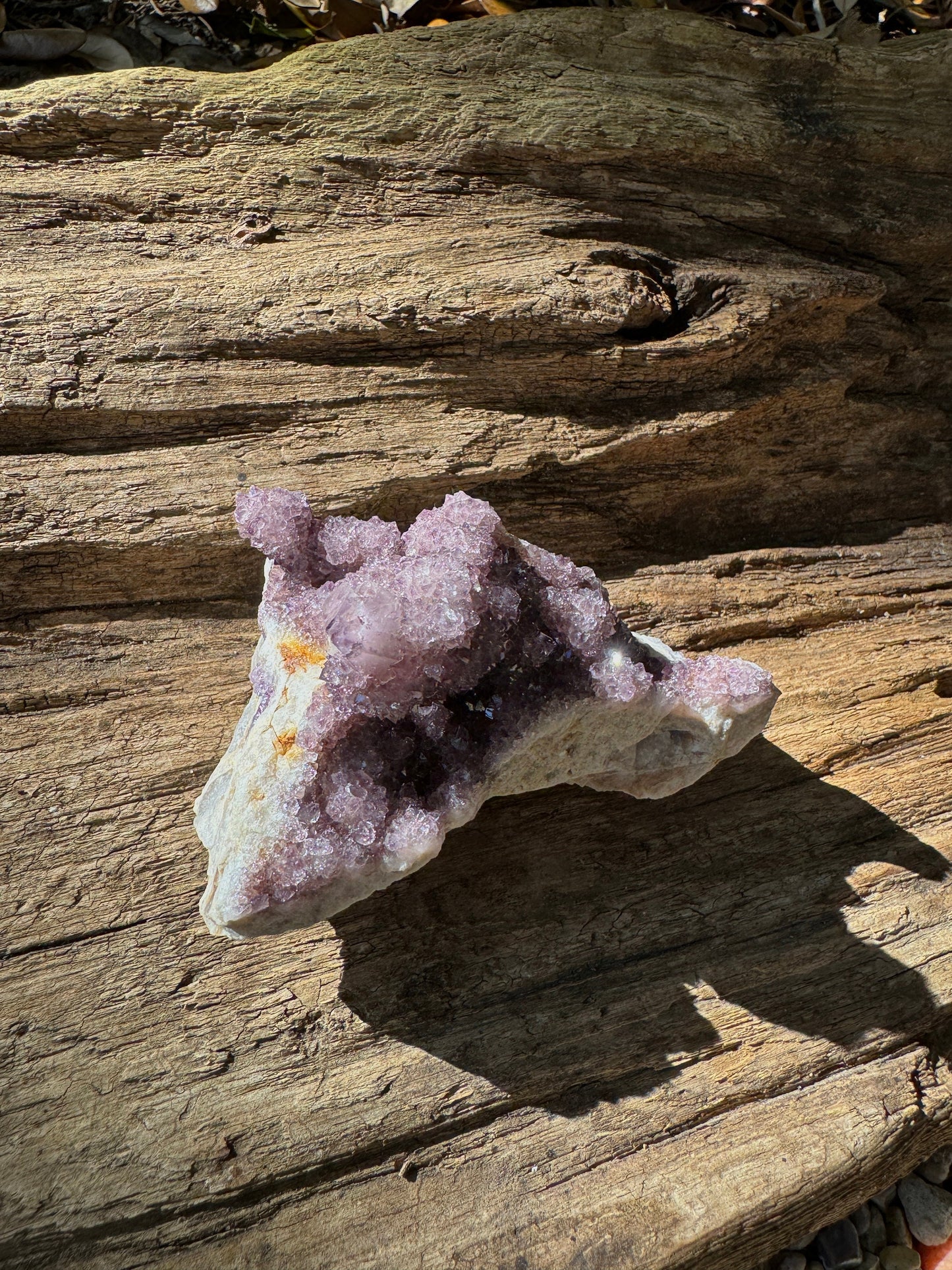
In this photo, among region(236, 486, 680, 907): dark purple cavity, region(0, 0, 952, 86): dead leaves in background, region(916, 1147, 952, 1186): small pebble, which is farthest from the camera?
region(0, 0, 952, 86): dead leaves in background

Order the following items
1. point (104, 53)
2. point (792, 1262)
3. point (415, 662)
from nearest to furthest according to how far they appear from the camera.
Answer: point (415, 662) → point (792, 1262) → point (104, 53)

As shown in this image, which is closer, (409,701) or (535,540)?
(409,701)

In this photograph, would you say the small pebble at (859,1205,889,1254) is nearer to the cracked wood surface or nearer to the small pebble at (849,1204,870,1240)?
the small pebble at (849,1204,870,1240)

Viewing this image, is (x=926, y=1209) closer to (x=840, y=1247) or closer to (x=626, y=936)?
(x=840, y=1247)

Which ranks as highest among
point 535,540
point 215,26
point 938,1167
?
point 215,26

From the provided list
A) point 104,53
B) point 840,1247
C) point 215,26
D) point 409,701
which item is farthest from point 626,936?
point 215,26

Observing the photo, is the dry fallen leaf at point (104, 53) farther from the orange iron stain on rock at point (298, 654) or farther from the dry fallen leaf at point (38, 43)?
the orange iron stain on rock at point (298, 654)

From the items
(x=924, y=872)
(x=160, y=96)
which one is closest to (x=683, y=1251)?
(x=924, y=872)

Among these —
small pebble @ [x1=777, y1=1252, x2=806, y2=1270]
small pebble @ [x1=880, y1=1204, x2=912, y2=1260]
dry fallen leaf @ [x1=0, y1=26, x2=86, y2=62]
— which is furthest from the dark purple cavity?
dry fallen leaf @ [x1=0, y1=26, x2=86, y2=62]
